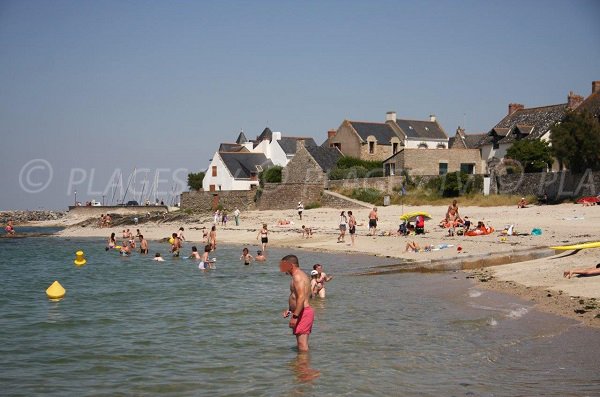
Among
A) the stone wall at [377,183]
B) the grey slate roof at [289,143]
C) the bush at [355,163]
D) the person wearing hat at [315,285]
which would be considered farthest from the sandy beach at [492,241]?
the grey slate roof at [289,143]

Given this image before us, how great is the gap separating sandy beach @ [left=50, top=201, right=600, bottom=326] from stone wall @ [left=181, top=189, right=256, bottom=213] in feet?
12.2

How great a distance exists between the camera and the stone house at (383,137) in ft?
183

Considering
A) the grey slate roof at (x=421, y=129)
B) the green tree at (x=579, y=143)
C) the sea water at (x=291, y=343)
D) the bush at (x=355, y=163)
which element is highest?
the grey slate roof at (x=421, y=129)

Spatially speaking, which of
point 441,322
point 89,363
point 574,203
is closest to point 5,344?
point 89,363

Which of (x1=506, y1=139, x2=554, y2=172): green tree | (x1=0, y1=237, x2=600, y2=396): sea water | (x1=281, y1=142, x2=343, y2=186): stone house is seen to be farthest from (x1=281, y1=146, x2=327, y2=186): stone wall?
(x1=0, y1=237, x2=600, y2=396): sea water

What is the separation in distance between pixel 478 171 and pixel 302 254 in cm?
2646

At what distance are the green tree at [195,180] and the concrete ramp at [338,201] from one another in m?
26.2

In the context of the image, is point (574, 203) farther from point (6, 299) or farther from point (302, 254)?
point (6, 299)

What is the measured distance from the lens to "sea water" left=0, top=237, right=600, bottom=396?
8.60 meters

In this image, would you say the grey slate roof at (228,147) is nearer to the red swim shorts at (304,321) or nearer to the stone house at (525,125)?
the stone house at (525,125)

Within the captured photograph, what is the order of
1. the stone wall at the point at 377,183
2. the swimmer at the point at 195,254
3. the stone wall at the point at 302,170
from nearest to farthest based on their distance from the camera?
the swimmer at the point at 195,254, the stone wall at the point at 377,183, the stone wall at the point at 302,170

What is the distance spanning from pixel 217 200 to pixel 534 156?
25122 mm

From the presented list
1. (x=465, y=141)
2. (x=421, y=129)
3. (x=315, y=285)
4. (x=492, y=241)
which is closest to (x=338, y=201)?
(x=421, y=129)

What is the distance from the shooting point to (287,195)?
4975 cm
